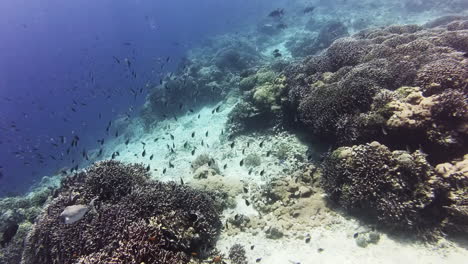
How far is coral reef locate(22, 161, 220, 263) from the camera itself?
214 inches

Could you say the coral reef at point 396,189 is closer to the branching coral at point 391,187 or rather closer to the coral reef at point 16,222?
the branching coral at point 391,187

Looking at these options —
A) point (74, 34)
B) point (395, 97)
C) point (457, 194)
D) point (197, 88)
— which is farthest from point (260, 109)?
point (74, 34)

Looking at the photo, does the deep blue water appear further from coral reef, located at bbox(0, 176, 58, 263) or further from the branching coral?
the branching coral

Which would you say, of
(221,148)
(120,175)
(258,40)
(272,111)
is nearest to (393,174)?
(272,111)

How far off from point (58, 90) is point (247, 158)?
10429cm

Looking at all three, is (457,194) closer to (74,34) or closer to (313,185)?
(313,185)

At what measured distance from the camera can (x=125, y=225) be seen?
245 inches

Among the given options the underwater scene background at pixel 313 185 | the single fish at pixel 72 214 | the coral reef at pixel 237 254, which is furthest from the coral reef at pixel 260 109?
the single fish at pixel 72 214

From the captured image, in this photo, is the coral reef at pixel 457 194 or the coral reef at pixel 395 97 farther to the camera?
the coral reef at pixel 395 97

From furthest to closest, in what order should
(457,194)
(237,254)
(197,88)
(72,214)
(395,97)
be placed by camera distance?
(197,88)
(395,97)
(237,254)
(72,214)
(457,194)

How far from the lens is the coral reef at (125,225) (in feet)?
17.8

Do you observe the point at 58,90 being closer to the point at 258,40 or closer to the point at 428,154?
the point at 258,40

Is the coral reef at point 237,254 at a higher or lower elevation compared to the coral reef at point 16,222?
lower

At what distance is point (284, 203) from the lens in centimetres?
813
